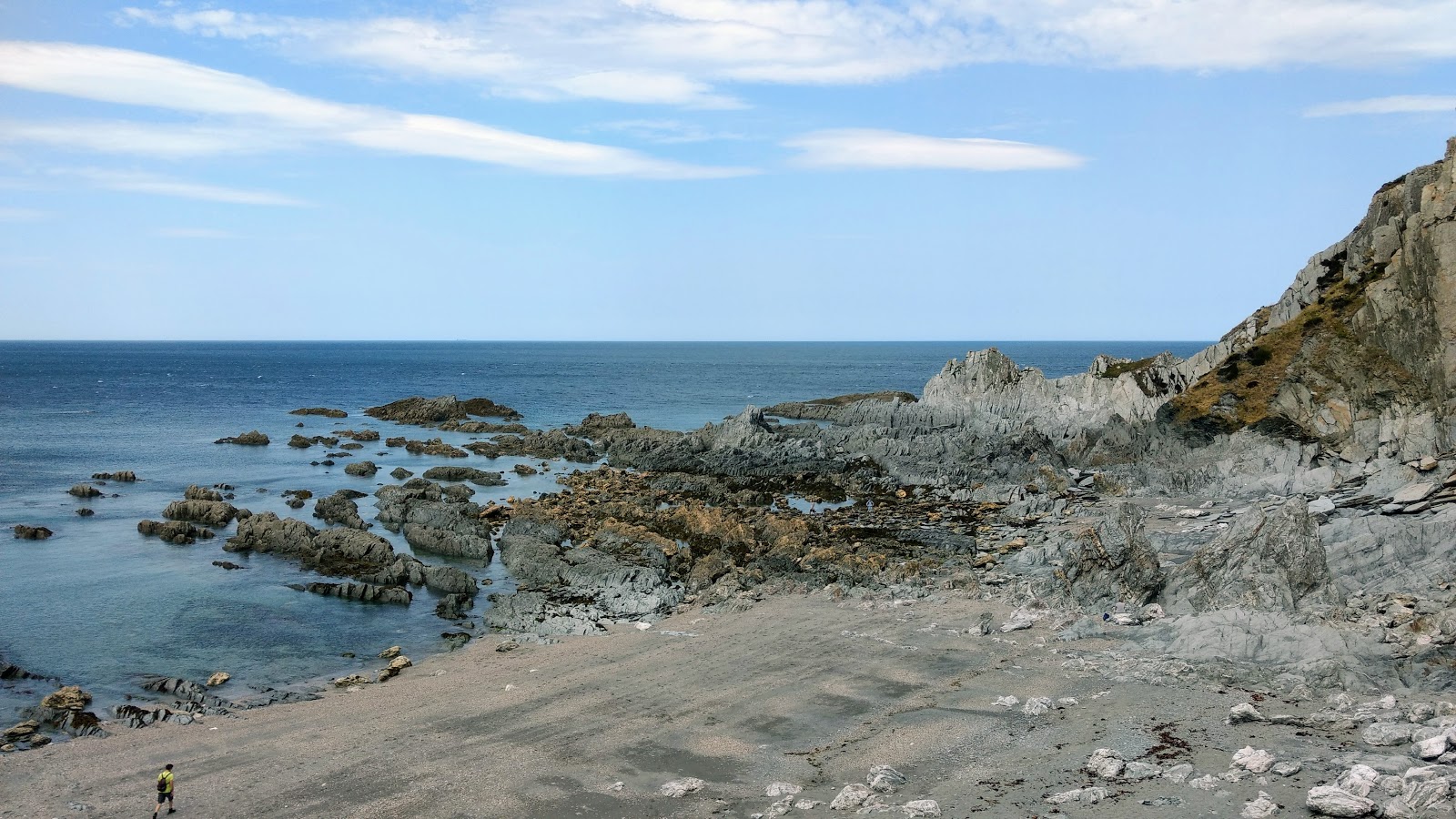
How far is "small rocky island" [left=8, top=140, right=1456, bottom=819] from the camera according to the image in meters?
23.9

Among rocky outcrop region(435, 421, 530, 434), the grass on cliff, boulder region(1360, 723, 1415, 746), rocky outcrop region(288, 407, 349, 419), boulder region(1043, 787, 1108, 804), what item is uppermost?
the grass on cliff

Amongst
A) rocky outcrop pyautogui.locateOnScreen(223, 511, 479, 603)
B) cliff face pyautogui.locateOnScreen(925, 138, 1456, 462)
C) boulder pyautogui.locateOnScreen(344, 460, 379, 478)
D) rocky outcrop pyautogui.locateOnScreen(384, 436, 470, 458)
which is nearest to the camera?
rocky outcrop pyautogui.locateOnScreen(223, 511, 479, 603)

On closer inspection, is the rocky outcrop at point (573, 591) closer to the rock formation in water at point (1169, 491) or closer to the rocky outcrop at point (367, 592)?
the rock formation in water at point (1169, 491)

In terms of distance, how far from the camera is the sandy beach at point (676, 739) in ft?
77.2

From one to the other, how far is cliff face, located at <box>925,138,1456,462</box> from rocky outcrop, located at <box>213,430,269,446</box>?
65.2 meters

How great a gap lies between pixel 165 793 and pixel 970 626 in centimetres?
2549

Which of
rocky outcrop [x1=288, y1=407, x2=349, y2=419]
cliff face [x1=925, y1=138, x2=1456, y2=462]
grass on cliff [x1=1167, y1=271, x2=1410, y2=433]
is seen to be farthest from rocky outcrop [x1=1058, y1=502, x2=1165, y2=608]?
rocky outcrop [x1=288, y1=407, x2=349, y2=419]

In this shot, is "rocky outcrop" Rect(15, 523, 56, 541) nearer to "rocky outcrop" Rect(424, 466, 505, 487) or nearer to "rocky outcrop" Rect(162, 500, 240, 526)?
"rocky outcrop" Rect(162, 500, 240, 526)

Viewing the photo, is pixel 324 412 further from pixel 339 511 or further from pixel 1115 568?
pixel 1115 568

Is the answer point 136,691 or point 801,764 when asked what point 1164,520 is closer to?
point 801,764

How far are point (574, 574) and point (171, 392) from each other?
5332 inches

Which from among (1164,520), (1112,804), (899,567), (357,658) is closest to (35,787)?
(357,658)

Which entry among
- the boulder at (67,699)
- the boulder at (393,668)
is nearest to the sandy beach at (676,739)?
the boulder at (393,668)

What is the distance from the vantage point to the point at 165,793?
23297 mm
